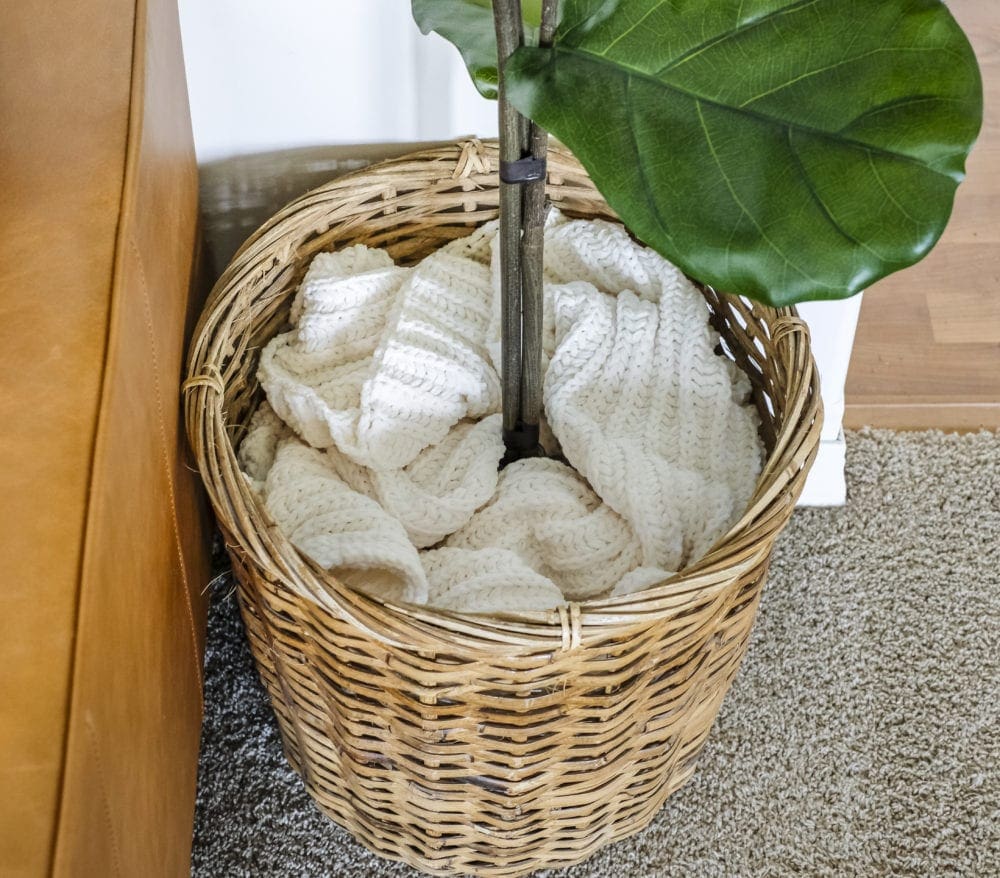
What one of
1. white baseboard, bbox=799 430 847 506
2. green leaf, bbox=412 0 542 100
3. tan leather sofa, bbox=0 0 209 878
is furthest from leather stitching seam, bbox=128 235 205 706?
white baseboard, bbox=799 430 847 506

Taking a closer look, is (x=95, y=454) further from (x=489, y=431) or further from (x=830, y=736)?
(x=830, y=736)

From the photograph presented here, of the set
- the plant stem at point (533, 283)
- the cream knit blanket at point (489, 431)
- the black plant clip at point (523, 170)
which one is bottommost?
the cream knit blanket at point (489, 431)

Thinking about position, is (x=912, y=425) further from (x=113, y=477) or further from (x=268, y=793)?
(x=113, y=477)

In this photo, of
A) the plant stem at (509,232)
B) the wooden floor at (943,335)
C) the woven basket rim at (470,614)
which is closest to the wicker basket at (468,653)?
the woven basket rim at (470,614)

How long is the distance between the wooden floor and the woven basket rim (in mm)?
491

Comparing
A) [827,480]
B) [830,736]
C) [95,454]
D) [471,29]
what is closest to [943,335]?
[827,480]

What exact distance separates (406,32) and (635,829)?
76 centimetres

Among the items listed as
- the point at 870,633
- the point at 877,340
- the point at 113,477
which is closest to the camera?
the point at 113,477

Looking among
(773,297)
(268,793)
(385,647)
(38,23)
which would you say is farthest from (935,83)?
(268,793)

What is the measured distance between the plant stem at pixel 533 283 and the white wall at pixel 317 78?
0.26m

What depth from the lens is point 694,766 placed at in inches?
41.6

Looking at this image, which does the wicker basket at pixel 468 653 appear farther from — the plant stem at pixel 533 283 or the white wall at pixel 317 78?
the plant stem at pixel 533 283

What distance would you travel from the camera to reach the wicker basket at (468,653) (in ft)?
2.46

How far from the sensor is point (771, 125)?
65cm
